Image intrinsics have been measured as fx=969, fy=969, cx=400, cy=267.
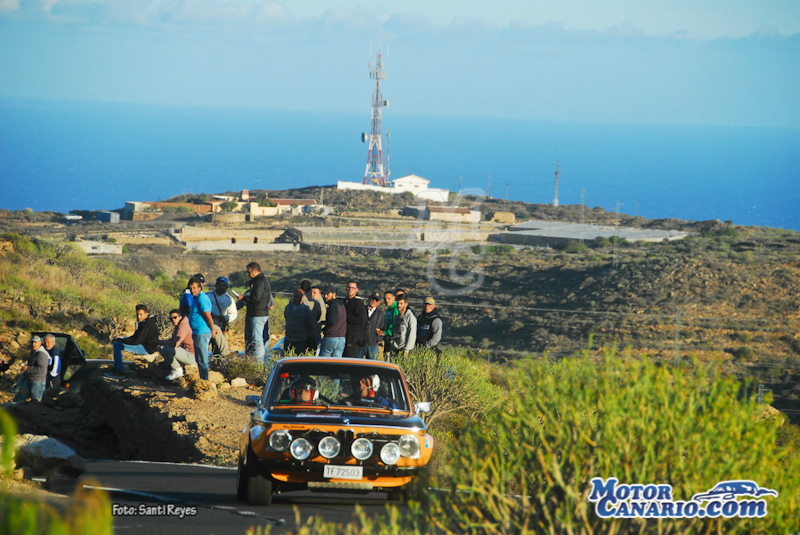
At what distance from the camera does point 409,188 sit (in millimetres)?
127625

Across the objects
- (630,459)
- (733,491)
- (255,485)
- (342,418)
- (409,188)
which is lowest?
(255,485)

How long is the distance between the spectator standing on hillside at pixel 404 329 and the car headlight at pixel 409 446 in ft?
18.1

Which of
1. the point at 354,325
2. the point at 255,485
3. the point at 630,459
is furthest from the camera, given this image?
the point at 354,325

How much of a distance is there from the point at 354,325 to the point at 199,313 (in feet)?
7.05

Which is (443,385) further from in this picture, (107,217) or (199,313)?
(107,217)

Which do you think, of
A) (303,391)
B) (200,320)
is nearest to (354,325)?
(200,320)

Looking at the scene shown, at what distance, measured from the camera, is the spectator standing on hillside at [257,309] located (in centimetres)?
1359

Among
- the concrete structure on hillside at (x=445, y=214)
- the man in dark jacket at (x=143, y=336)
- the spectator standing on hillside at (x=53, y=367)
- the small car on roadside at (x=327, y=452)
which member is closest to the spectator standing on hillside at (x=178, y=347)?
the man in dark jacket at (x=143, y=336)

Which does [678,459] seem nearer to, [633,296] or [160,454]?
[160,454]

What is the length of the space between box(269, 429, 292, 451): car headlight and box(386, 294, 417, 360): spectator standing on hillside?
5.74m

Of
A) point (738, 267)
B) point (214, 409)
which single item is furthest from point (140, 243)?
point (214, 409)

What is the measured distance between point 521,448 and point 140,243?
7068cm

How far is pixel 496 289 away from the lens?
6134 cm

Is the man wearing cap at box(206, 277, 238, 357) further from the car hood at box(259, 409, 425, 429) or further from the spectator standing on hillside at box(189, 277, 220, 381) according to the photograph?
the car hood at box(259, 409, 425, 429)
